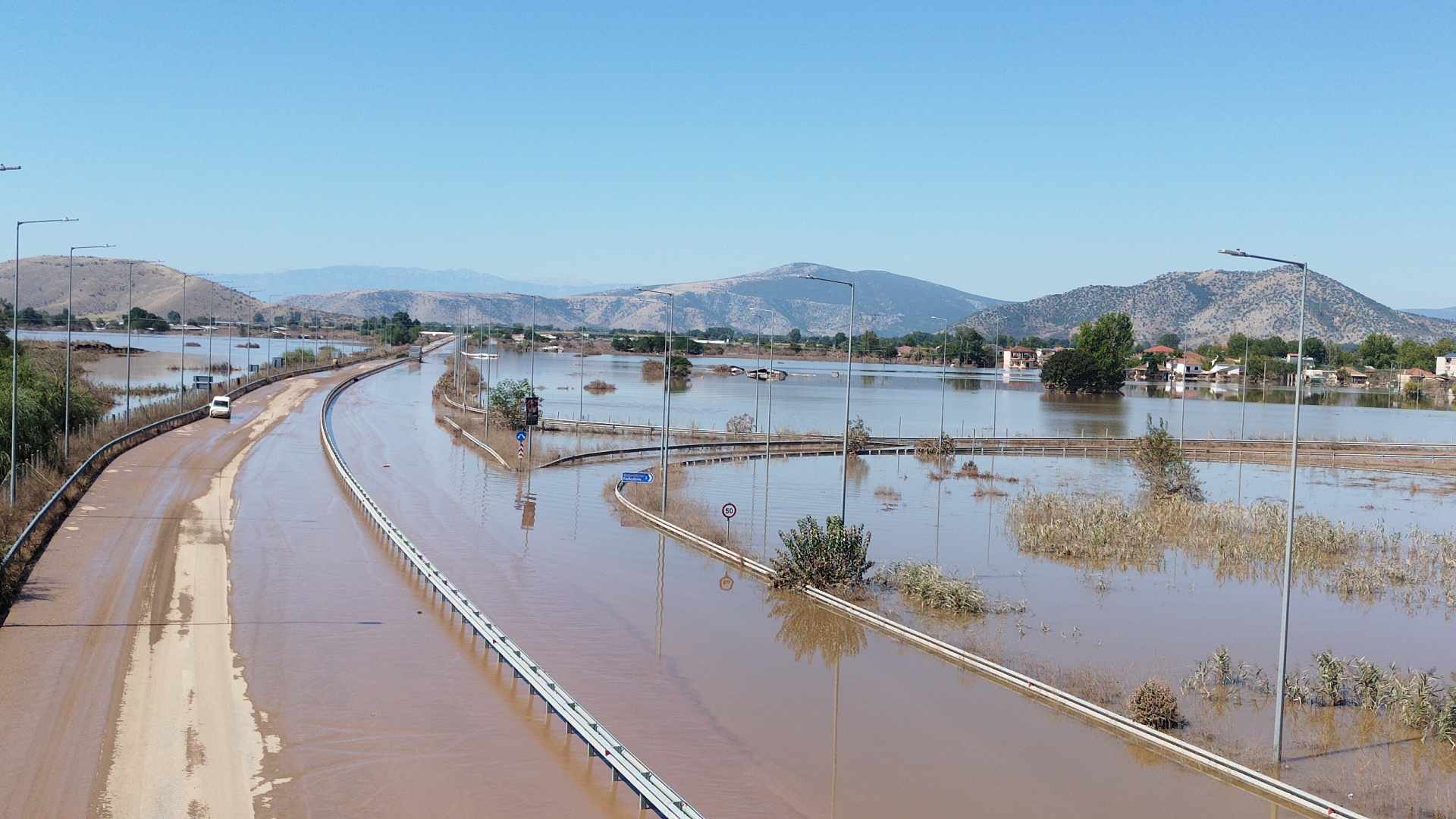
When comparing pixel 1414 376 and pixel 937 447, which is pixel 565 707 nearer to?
pixel 937 447

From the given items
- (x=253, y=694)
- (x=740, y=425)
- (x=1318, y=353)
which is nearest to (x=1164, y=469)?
(x=740, y=425)

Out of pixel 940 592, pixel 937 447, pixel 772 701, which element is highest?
pixel 937 447

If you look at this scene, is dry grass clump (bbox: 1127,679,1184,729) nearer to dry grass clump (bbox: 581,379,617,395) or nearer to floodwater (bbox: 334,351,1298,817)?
floodwater (bbox: 334,351,1298,817)

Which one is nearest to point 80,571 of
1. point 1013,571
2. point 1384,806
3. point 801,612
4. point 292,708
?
point 292,708

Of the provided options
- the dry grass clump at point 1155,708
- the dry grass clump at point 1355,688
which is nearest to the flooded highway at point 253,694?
the dry grass clump at point 1155,708

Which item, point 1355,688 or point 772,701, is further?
point 1355,688

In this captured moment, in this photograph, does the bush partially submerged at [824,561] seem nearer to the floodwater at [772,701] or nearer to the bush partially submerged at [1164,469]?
the floodwater at [772,701]
